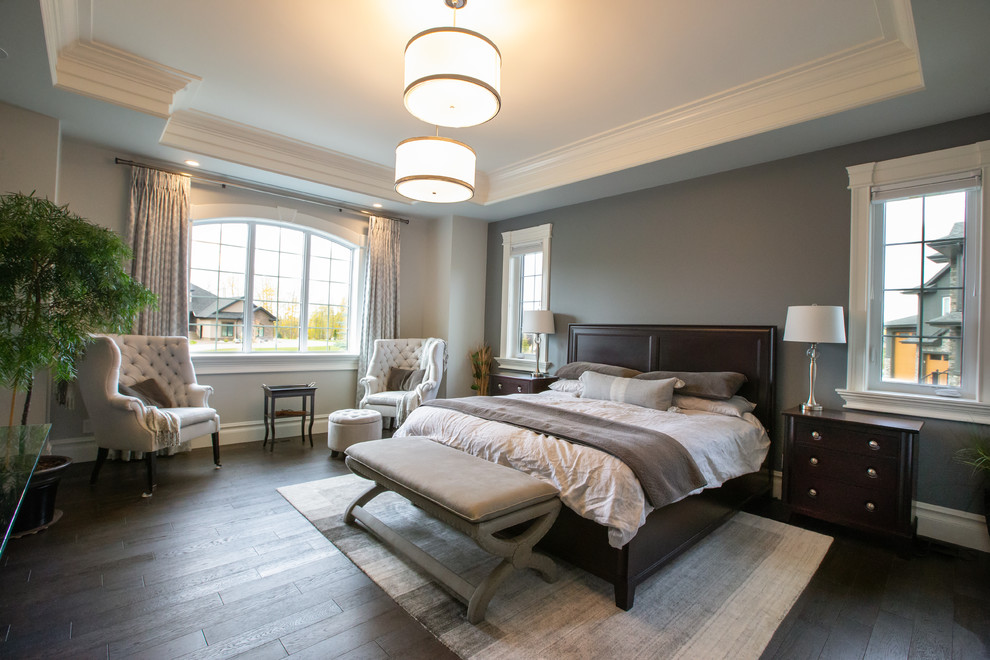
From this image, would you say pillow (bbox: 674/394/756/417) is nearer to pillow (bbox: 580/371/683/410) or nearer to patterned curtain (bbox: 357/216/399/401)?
pillow (bbox: 580/371/683/410)

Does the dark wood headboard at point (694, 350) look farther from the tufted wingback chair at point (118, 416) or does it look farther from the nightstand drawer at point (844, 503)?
the tufted wingback chair at point (118, 416)

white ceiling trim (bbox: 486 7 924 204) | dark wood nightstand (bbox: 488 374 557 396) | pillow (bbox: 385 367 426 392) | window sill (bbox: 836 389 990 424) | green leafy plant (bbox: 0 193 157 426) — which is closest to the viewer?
green leafy plant (bbox: 0 193 157 426)

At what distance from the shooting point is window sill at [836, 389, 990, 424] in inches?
107

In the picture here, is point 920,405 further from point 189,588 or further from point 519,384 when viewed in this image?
point 189,588

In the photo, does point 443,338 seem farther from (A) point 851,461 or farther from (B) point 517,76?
(A) point 851,461

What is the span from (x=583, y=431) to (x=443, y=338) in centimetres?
357

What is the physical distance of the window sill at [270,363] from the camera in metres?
4.50

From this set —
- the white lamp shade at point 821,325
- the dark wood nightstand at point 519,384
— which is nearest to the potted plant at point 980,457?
the white lamp shade at point 821,325

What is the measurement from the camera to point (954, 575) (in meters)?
2.38

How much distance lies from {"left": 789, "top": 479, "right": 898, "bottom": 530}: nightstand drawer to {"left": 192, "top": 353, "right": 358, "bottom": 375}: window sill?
4596 millimetres

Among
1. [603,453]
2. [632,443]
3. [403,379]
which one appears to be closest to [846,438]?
[632,443]

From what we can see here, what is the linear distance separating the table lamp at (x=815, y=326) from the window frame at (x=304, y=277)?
4.51 meters

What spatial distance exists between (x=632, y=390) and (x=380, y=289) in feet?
11.1

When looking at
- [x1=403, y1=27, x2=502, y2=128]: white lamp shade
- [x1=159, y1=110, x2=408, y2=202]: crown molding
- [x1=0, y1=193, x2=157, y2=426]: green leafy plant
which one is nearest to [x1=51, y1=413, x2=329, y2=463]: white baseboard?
[x1=0, y1=193, x2=157, y2=426]: green leafy plant
